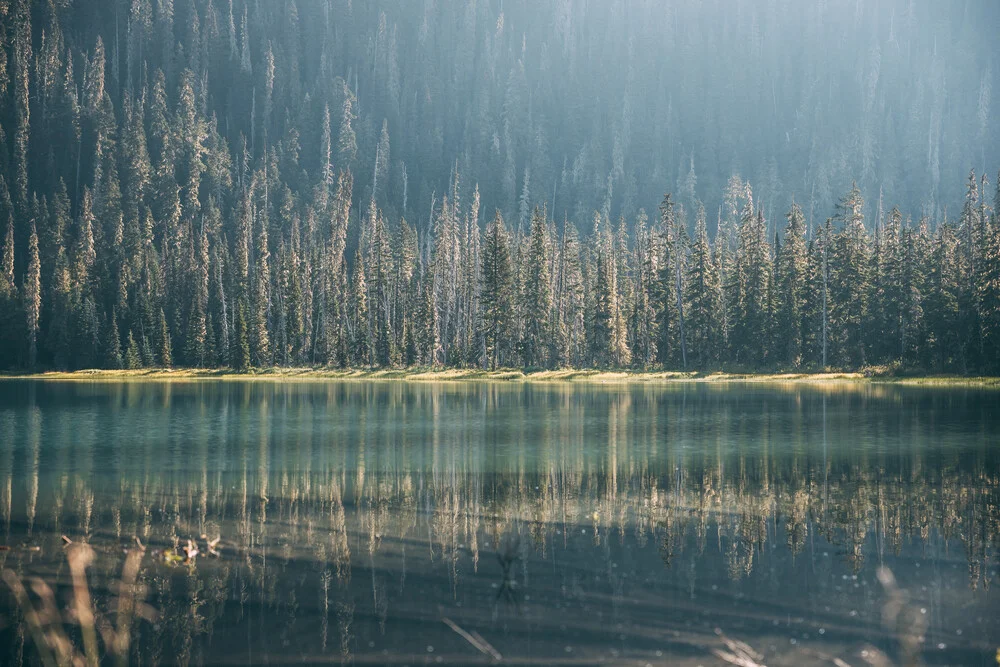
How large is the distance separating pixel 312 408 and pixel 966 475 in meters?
40.7

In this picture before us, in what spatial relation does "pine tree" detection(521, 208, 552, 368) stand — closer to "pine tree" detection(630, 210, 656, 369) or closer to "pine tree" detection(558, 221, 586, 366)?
"pine tree" detection(558, 221, 586, 366)

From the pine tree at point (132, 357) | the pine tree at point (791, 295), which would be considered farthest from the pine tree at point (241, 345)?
the pine tree at point (791, 295)

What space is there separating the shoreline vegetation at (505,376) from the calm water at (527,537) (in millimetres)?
43833

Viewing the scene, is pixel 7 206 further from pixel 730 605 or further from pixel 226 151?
pixel 730 605

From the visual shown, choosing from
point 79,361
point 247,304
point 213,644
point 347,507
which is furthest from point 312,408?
point 79,361

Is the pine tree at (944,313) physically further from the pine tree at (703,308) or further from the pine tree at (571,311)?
the pine tree at (571,311)

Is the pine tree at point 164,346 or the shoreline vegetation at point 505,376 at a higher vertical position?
the pine tree at point 164,346

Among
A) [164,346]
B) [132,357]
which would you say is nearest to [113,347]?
[132,357]

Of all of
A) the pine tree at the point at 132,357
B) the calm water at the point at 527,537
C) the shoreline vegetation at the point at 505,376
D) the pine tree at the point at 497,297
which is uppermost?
the pine tree at the point at 497,297

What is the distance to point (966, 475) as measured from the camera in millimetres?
27938

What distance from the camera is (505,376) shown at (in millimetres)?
97938

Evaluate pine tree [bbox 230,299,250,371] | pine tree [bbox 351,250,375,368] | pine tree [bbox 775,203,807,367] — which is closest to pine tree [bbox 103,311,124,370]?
pine tree [bbox 230,299,250,371]

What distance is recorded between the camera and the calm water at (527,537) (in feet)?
45.1

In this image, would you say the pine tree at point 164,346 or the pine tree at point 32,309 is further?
the pine tree at point 32,309
